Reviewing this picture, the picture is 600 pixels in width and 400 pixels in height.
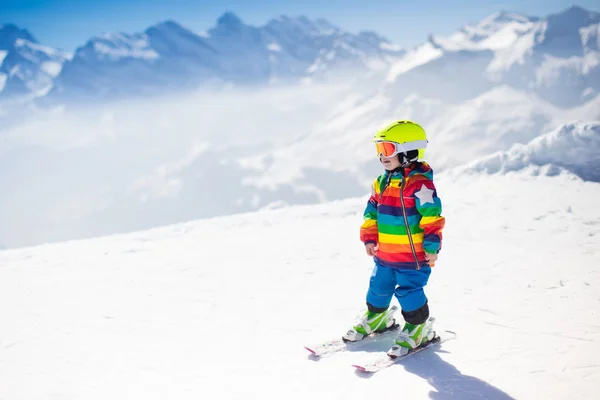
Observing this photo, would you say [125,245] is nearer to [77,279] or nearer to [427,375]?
[77,279]

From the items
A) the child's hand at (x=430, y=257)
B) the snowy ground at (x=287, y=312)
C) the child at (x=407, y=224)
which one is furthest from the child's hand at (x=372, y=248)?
the snowy ground at (x=287, y=312)

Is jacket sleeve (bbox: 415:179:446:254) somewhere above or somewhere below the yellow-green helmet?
below

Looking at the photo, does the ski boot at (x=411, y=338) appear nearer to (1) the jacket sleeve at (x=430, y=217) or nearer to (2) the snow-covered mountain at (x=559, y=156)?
(1) the jacket sleeve at (x=430, y=217)

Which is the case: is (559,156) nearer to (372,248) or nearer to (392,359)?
(372,248)

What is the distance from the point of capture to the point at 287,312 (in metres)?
4.86

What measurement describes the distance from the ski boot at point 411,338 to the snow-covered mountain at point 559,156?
339 inches

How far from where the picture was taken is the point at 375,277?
3852 mm

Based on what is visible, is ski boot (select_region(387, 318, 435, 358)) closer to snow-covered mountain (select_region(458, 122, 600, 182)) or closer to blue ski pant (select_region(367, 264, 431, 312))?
blue ski pant (select_region(367, 264, 431, 312))

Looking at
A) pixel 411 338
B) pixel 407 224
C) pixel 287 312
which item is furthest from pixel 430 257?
pixel 287 312

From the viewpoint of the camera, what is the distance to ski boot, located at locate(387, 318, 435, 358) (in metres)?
3.55

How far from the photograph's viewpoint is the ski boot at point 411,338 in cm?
355

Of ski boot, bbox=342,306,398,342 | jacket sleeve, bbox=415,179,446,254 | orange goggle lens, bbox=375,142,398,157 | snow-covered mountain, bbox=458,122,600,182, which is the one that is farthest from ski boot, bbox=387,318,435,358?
snow-covered mountain, bbox=458,122,600,182

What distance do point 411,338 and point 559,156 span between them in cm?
946

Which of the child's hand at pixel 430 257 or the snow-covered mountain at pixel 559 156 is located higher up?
the snow-covered mountain at pixel 559 156
